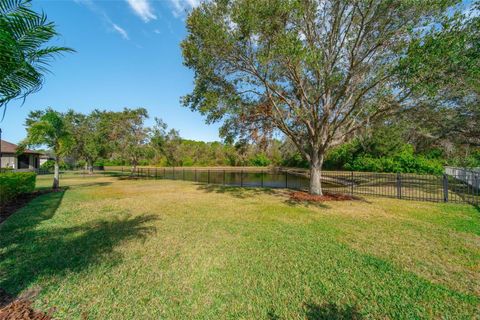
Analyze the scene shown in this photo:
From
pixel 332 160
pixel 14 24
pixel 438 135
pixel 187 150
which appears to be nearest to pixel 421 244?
pixel 14 24

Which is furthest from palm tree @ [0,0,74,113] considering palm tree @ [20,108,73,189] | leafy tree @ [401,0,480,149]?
palm tree @ [20,108,73,189]

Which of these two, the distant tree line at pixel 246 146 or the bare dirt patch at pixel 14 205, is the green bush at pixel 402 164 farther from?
the bare dirt patch at pixel 14 205

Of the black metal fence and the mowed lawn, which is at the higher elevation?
the black metal fence

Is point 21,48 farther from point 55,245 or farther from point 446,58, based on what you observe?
point 446,58

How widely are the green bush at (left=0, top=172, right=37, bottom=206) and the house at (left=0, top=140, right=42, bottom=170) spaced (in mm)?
17316

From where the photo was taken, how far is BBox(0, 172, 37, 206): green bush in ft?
27.0

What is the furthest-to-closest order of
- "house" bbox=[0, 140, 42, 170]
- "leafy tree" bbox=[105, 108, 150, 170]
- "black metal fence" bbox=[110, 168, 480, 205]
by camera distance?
1. "house" bbox=[0, 140, 42, 170]
2. "leafy tree" bbox=[105, 108, 150, 170]
3. "black metal fence" bbox=[110, 168, 480, 205]

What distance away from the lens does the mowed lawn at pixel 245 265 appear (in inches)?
Answer: 100

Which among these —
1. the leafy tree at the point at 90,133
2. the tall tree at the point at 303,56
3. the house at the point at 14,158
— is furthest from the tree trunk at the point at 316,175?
the house at the point at 14,158

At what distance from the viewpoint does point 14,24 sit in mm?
2297

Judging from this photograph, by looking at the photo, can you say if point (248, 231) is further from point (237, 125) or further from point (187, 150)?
point (187, 150)

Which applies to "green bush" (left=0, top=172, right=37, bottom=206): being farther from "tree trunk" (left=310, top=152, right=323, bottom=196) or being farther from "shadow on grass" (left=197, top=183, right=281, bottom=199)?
"tree trunk" (left=310, top=152, right=323, bottom=196)

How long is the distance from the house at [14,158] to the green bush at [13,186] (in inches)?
682

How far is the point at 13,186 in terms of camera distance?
28.8 ft
